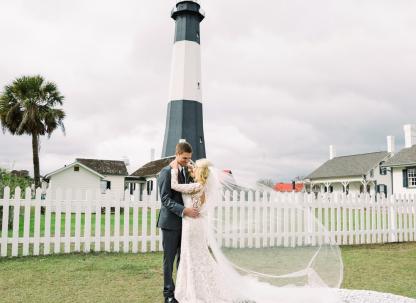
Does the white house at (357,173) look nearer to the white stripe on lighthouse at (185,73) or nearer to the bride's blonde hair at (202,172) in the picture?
the white stripe on lighthouse at (185,73)

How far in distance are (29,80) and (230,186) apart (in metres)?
22.3

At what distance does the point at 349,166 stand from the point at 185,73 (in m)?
24.9

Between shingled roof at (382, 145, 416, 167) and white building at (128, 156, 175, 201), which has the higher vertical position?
shingled roof at (382, 145, 416, 167)

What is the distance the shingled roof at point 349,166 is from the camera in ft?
134

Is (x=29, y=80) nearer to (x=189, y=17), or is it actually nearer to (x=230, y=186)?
(x=189, y=17)

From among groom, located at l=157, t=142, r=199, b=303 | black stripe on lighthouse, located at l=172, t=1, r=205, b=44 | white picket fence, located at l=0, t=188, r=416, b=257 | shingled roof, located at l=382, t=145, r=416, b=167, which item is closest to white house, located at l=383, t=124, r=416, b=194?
shingled roof, located at l=382, t=145, r=416, b=167

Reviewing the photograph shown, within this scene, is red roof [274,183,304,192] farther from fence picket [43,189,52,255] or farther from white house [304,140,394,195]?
fence picket [43,189,52,255]

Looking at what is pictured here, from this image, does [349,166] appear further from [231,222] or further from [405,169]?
[231,222]

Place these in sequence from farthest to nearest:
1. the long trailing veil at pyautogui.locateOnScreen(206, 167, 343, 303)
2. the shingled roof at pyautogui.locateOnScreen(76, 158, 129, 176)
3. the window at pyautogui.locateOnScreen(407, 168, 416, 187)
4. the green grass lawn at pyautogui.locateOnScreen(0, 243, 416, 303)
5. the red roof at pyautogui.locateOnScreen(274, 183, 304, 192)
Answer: the shingled roof at pyautogui.locateOnScreen(76, 158, 129, 176) → the window at pyautogui.locateOnScreen(407, 168, 416, 187) → the red roof at pyautogui.locateOnScreen(274, 183, 304, 192) → the green grass lawn at pyautogui.locateOnScreen(0, 243, 416, 303) → the long trailing veil at pyautogui.locateOnScreen(206, 167, 343, 303)

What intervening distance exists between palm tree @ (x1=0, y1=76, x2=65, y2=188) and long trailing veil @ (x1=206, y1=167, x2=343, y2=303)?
2129 cm

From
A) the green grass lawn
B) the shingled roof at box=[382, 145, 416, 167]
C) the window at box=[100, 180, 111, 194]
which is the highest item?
the shingled roof at box=[382, 145, 416, 167]

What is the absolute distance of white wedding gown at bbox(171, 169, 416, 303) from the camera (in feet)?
14.7

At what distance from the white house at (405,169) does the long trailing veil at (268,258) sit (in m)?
27.3

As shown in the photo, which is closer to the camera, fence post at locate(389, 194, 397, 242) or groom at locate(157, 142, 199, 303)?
groom at locate(157, 142, 199, 303)
